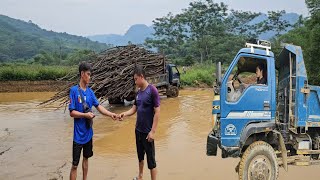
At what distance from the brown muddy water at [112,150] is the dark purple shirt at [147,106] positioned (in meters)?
1.31

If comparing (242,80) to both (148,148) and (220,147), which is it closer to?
(220,147)

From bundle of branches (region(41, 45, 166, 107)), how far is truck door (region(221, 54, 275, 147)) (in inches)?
385

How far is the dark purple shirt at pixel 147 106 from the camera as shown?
5039 millimetres

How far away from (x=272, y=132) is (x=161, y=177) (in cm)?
200

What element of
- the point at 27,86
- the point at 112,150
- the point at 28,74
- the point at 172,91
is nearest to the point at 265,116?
the point at 112,150

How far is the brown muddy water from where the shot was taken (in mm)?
6344

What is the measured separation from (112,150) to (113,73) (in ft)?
24.0

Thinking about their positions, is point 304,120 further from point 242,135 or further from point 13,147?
point 13,147

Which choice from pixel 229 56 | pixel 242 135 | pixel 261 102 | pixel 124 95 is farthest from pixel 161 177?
pixel 229 56

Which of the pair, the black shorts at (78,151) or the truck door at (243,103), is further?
the truck door at (243,103)

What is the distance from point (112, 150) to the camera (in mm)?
8258

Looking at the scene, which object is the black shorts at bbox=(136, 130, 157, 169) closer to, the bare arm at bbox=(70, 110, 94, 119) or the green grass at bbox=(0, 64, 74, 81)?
the bare arm at bbox=(70, 110, 94, 119)

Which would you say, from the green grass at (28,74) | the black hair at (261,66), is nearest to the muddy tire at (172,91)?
the green grass at (28,74)

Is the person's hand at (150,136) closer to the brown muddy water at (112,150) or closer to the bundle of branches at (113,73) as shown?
the brown muddy water at (112,150)
